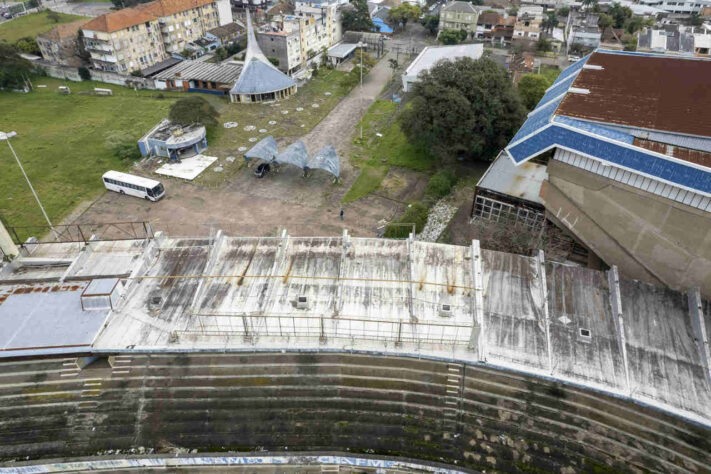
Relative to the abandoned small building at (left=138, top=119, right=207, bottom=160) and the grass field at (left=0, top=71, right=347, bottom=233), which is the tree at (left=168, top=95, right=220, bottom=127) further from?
the grass field at (left=0, top=71, right=347, bottom=233)

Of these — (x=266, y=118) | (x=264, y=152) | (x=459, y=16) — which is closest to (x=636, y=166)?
(x=264, y=152)

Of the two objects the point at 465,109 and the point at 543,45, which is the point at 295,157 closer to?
the point at 465,109

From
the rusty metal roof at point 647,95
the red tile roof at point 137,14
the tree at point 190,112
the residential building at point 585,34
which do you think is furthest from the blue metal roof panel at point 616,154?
the red tile roof at point 137,14

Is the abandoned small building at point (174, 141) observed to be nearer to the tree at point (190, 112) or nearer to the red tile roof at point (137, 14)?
the tree at point (190, 112)

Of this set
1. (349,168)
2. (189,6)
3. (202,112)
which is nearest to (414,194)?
(349,168)

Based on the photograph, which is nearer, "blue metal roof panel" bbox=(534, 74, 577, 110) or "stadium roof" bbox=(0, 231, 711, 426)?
"stadium roof" bbox=(0, 231, 711, 426)

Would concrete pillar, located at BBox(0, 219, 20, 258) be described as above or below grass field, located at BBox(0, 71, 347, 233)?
above

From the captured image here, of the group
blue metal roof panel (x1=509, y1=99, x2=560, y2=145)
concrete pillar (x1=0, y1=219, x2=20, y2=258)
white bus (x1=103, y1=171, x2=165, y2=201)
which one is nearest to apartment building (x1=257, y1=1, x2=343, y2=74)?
white bus (x1=103, y1=171, x2=165, y2=201)
